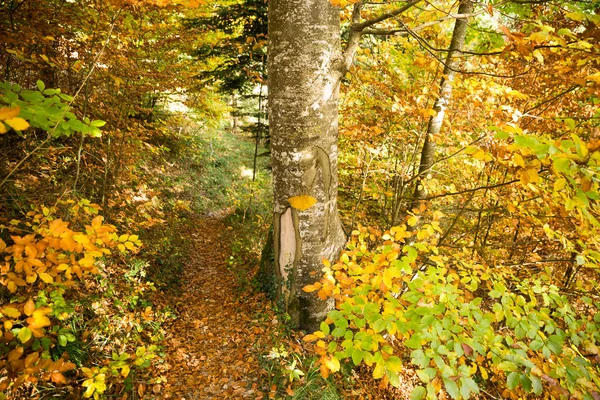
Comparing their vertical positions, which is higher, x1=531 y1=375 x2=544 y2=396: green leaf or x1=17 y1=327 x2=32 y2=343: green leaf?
x1=531 y1=375 x2=544 y2=396: green leaf

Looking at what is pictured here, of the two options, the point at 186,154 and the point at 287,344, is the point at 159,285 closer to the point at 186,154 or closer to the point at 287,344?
the point at 287,344

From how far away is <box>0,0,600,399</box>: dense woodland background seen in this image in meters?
1.94

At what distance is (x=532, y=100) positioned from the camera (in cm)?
A: 436

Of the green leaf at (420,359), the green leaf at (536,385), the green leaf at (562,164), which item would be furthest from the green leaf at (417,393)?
the green leaf at (562,164)

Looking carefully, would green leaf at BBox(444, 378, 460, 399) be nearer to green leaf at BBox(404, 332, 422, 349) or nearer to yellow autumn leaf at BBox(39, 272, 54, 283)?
green leaf at BBox(404, 332, 422, 349)

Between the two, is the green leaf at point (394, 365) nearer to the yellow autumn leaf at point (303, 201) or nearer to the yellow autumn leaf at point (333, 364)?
the yellow autumn leaf at point (333, 364)

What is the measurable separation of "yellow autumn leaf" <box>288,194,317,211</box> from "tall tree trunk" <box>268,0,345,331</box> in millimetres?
11

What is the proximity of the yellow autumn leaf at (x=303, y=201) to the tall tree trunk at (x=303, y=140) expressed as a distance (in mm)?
11

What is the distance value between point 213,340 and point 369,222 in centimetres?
442

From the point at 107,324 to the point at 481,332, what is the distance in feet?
13.2

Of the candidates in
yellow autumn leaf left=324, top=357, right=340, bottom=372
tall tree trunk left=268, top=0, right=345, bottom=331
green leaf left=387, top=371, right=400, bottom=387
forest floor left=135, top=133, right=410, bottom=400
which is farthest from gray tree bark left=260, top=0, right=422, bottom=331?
green leaf left=387, top=371, right=400, bottom=387

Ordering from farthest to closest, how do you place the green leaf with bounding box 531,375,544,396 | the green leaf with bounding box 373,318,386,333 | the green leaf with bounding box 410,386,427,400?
the green leaf with bounding box 373,318,386,333 → the green leaf with bounding box 410,386,427,400 → the green leaf with bounding box 531,375,544,396

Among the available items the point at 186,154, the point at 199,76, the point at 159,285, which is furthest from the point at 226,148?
the point at 159,285

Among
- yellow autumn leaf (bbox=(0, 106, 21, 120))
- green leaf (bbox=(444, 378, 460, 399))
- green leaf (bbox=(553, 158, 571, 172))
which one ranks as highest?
green leaf (bbox=(553, 158, 571, 172))
